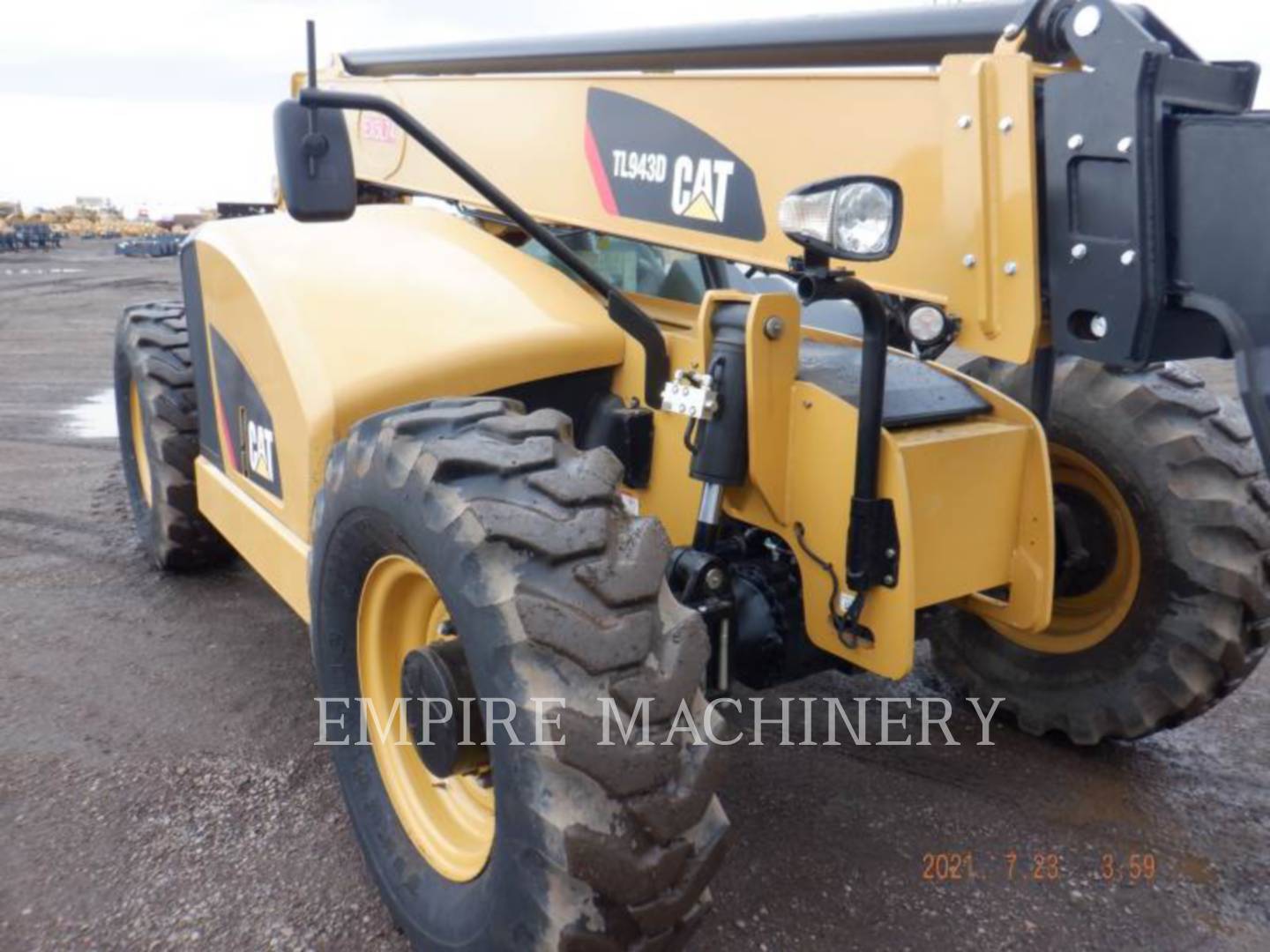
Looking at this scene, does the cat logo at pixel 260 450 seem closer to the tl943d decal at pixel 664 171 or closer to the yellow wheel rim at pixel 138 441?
the tl943d decal at pixel 664 171

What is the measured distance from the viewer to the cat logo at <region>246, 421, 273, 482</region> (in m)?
3.14

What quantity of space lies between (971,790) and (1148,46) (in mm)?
1949

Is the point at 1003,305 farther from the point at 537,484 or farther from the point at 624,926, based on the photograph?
the point at 624,926

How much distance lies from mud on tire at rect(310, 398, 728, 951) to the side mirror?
753 millimetres

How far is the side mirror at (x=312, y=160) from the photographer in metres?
2.49

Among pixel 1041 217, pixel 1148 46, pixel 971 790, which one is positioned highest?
pixel 1148 46

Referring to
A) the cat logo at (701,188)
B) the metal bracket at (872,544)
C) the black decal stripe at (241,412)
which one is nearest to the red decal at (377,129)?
the black decal stripe at (241,412)

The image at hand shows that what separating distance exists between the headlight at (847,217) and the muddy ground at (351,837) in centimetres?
147

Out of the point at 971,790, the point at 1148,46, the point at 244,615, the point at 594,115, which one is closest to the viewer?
the point at 1148,46

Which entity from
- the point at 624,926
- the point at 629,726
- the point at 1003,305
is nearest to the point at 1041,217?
the point at 1003,305

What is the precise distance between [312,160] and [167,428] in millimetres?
2023

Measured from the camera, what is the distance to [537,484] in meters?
1.94

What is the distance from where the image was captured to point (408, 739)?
8.04 ft
